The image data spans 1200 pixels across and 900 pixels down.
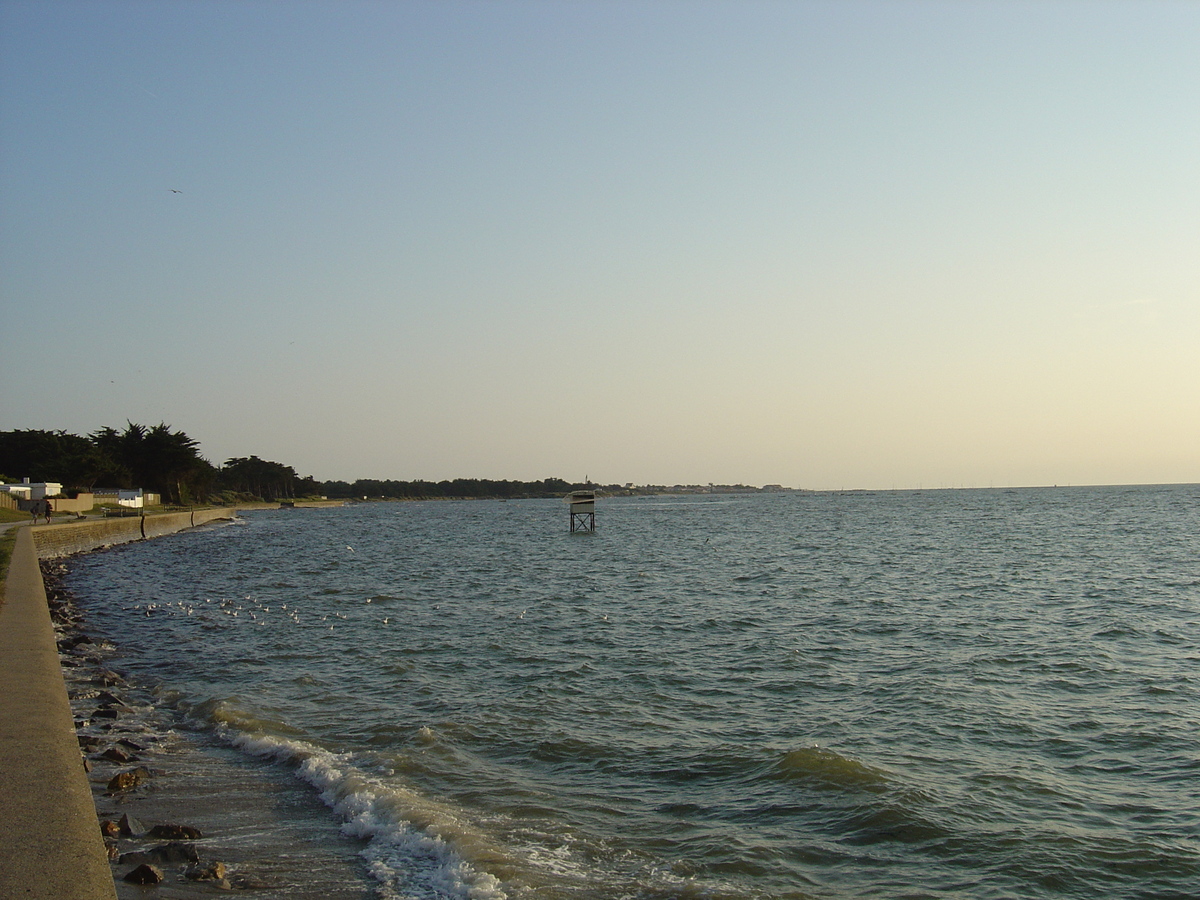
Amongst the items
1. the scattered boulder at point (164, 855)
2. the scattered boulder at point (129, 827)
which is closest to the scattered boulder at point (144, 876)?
the scattered boulder at point (164, 855)

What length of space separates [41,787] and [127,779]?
8.37ft

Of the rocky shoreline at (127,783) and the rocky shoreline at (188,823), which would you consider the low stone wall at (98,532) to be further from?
the rocky shoreline at (188,823)

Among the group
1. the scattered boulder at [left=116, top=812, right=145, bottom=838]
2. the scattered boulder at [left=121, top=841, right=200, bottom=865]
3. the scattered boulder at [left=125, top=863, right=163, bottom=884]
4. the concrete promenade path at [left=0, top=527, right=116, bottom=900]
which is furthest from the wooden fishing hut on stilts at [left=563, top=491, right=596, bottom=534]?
the scattered boulder at [left=125, top=863, right=163, bottom=884]

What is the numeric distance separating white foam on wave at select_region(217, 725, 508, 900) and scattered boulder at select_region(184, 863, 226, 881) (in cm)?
128

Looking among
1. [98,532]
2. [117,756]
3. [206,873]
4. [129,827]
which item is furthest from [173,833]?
[98,532]

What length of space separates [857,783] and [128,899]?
7.70 meters

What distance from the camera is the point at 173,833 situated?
28.7ft

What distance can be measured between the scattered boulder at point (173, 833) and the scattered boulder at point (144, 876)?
41.6 inches

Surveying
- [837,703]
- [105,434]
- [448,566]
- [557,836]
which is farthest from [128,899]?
[105,434]

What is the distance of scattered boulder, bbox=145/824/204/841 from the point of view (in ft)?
28.5

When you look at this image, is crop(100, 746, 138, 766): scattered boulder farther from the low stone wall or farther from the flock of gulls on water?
the low stone wall

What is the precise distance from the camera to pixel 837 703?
15016 mm

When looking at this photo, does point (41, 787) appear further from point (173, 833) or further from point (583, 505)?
point (583, 505)

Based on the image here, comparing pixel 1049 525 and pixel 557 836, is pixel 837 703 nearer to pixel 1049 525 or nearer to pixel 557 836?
pixel 557 836
